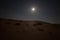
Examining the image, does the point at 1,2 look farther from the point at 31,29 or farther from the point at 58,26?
the point at 58,26

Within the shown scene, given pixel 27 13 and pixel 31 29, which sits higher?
pixel 27 13

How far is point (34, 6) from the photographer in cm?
122

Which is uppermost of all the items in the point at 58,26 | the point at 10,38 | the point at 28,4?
the point at 28,4

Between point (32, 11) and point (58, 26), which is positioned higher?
point (32, 11)

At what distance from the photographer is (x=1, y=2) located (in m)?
1.18

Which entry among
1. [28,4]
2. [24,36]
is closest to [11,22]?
[24,36]

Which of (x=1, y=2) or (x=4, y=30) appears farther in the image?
(x=1, y=2)

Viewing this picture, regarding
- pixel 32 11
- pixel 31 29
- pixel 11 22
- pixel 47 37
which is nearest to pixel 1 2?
pixel 11 22

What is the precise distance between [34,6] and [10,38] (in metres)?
0.51

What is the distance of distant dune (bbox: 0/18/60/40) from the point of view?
105 centimetres

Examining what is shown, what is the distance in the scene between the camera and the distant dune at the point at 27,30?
3.46 ft

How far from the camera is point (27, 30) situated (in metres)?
1.11

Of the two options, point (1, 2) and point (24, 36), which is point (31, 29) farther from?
point (1, 2)

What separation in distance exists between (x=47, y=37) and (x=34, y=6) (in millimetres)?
428
